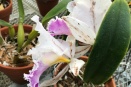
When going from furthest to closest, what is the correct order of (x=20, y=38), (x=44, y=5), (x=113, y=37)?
(x=44, y=5) < (x=20, y=38) < (x=113, y=37)

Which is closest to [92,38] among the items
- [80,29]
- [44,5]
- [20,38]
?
[80,29]

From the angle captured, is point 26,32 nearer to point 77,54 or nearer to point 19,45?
point 19,45

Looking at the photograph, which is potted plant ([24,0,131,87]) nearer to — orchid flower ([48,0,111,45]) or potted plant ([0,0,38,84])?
orchid flower ([48,0,111,45])

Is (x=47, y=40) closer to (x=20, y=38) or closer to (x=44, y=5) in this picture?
(x=20, y=38)

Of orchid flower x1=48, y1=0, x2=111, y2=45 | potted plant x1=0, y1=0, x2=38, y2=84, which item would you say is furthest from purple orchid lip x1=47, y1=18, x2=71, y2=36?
potted plant x1=0, y1=0, x2=38, y2=84

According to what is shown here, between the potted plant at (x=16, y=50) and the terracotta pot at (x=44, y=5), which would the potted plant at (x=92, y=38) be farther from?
the terracotta pot at (x=44, y=5)
